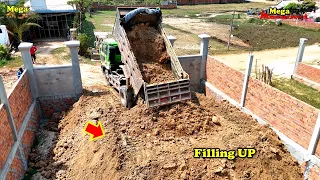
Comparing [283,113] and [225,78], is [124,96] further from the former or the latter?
[283,113]

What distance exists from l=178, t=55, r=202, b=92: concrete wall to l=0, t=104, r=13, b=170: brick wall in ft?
25.2

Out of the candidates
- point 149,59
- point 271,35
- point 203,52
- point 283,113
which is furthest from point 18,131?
point 271,35

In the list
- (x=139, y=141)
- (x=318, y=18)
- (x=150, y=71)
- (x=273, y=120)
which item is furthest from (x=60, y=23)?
(x=318, y=18)

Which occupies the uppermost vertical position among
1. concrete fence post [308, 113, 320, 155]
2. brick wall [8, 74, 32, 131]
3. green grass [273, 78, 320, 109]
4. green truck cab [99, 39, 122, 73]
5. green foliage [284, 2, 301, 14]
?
green foliage [284, 2, 301, 14]

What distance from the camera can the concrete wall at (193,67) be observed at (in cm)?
1296

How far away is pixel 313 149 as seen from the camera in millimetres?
7699

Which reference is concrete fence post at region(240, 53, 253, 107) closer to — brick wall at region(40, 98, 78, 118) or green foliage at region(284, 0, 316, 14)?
brick wall at region(40, 98, 78, 118)

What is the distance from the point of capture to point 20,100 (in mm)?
9422

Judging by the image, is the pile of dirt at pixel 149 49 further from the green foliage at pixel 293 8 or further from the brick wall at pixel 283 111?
the green foliage at pixel 293 8

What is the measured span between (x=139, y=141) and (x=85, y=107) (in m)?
3.47

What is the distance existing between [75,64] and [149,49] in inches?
125

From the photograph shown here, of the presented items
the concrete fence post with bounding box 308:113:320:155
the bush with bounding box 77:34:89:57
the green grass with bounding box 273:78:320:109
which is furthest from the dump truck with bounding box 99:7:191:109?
the bush with bounding box 77:34:89:57

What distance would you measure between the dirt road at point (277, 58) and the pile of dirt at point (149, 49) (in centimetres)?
785

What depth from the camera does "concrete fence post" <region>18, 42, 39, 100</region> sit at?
33.6 ft
